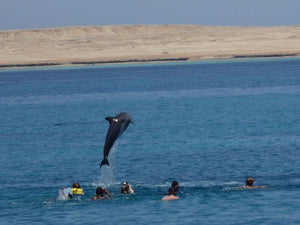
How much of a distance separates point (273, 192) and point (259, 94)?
57.2 meters

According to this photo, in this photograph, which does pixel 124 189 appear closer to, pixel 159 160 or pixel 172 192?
pixel 172 192

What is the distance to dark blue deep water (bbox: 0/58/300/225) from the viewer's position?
28719 millimetres

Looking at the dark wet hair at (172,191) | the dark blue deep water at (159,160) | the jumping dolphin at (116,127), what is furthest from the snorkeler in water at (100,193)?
A: the dark wet hair at (172,191)

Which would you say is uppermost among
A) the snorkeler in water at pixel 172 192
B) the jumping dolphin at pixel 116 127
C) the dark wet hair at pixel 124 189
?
the jumping dolphin at pixel 116 127

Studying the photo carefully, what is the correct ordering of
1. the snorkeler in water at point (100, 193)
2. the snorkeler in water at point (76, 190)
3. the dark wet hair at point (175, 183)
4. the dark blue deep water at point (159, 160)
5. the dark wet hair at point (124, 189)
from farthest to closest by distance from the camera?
the snorkeler in water at point (76, 190), the dark wet hair at point (124, 189), the snorkeler in water at point (100, 193), the dark wet hair at point (175, 183), the dark blue deep water at point (159, 160)

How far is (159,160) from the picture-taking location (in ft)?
132

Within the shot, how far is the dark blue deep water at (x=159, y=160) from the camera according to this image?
94.2 feet

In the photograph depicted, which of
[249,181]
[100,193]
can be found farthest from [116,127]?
[249,181]

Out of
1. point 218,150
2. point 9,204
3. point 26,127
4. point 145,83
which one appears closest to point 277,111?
point 26,127

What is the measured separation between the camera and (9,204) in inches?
1212

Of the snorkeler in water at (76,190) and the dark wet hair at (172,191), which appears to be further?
the snorkeler in water at (76,190)

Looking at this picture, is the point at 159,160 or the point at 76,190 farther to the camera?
the point at 159,160

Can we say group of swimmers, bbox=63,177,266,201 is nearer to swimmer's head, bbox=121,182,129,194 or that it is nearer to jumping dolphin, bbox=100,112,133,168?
swimmer's head, bbox=121,182,129,194

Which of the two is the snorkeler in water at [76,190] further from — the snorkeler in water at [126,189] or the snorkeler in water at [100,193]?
the snorkeler in water at [126,189]
